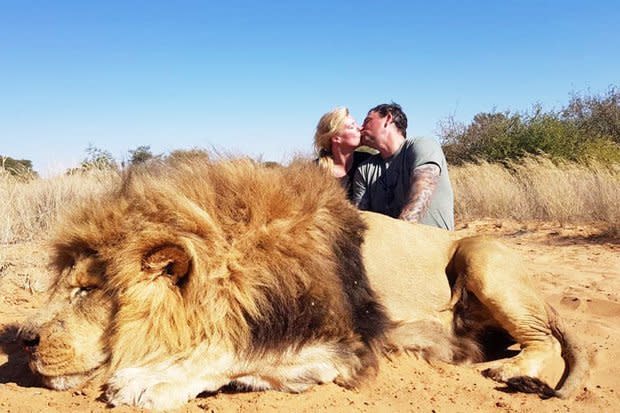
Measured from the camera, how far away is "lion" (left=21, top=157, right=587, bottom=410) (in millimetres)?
2521

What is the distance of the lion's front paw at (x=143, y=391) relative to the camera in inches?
94.6

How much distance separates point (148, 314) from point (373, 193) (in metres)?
2.97

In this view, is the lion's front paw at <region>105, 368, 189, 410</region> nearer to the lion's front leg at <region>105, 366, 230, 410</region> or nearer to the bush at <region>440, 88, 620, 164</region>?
the lion's front leg at <region>105, 366, 230, 410</region>

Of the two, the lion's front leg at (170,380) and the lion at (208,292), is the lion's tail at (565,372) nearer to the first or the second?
the lion at (208,292)

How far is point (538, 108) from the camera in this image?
69.9 feet

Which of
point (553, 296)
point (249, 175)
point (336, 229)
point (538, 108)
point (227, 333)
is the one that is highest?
point (538, 108)

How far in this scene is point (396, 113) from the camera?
17.0 ft

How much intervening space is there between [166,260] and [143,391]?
0.56m

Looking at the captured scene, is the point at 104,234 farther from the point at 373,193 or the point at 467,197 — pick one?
the point at 467,197

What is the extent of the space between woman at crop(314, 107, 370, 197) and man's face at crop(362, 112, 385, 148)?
0.07 metres

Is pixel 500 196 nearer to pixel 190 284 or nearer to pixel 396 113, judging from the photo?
pixel 396 113

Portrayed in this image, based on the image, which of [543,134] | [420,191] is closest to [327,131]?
[420,191]

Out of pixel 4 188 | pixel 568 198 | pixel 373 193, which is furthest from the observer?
pixel 568 198

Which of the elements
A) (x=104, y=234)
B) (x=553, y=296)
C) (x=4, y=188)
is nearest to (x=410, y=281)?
(x=104, y=234)
